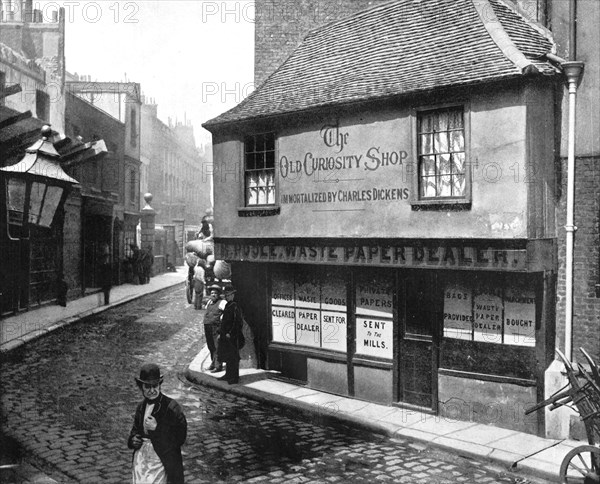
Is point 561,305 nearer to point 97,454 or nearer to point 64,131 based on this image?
point 97,454

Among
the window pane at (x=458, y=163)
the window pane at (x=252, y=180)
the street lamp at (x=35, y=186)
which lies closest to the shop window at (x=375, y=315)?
the window pane at (x=458, y=163)

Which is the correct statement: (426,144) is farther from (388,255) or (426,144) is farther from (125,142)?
(125,142)

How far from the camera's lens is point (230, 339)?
12.3m

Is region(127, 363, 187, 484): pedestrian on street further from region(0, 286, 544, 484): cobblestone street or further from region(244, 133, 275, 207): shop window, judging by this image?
region(244, 133, 275, 207): shop window

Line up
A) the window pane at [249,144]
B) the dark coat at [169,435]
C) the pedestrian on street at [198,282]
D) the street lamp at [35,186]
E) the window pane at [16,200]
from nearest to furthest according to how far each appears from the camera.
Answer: the dark coat at [169,435]
the street lamp at [35,186]
the window pane at [16,200]
the window pane at [249,144]
the pedestrian on street at [198,282]

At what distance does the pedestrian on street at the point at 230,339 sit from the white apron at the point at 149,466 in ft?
21.6

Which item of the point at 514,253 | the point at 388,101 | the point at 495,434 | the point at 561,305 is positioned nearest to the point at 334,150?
the point at 388,101

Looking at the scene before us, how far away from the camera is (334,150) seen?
465 inches

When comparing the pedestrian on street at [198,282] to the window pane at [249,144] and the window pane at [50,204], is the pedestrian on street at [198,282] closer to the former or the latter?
the window pane at [249,144]

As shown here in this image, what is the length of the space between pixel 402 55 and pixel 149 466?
9.20 metres

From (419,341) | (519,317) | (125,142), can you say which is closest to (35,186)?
(419,341)

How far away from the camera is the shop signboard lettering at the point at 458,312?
1030 cm

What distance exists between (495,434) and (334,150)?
19.4 ft

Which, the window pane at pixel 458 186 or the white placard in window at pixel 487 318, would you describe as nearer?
the white placard in window at pixel 487 318
